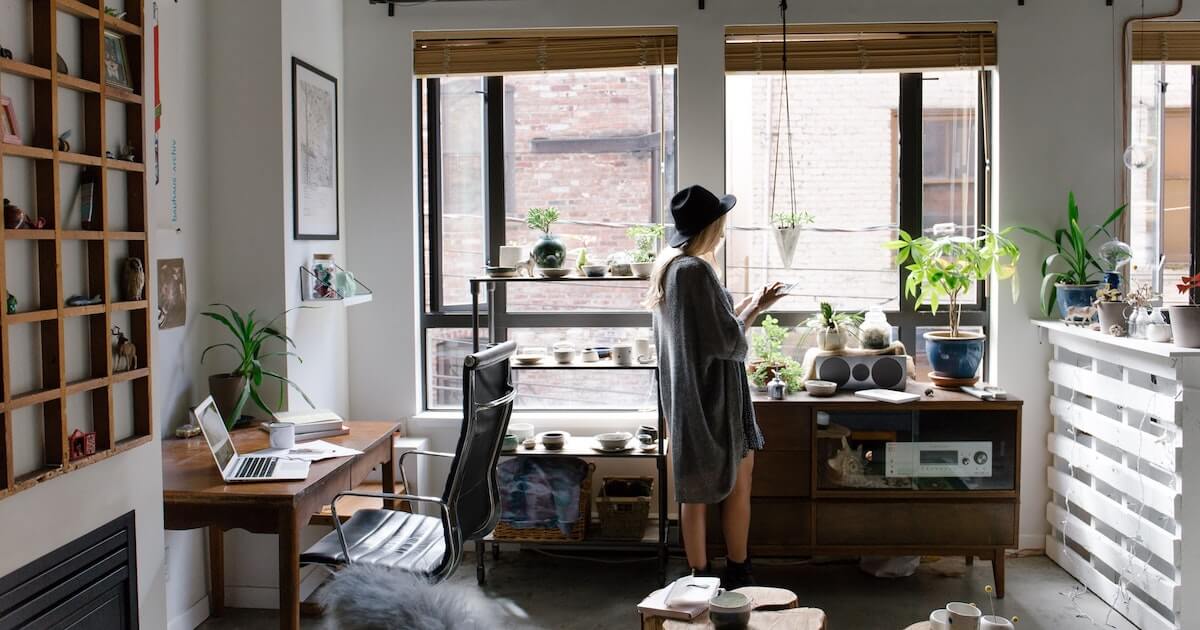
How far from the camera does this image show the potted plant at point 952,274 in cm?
406

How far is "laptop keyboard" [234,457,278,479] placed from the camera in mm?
3000

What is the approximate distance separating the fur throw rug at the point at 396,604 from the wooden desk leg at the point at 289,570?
137 centimetres

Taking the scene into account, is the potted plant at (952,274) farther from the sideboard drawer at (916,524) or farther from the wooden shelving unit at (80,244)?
the wooden shelving unit at (80,244)

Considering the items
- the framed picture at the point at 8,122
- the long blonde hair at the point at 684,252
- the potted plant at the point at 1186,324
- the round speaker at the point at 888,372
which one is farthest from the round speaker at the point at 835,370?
the framed picture at the point at 8,122

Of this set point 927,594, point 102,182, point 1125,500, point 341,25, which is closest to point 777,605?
point 927,594

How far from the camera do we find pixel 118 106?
240 centimetres

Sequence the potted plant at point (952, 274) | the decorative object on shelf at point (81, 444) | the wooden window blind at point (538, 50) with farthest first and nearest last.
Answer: the wooden window blind at point (538, 50), the potted plant at point (952, 274), the decorative object on shelf at point (81, 444)

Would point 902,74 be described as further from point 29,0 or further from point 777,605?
point 29,0

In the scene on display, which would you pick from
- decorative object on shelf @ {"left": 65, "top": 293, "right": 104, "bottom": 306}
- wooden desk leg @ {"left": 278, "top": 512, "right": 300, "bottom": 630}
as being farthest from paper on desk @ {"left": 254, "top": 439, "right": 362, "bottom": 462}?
decorative object on shelf @ {"left": 65, "top": 293, "right": 104, "bottom": 306}

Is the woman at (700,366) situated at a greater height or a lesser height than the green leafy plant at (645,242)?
lesser

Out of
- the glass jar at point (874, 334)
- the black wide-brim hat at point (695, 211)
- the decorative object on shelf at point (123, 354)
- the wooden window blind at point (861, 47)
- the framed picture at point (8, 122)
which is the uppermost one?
the wooden window blind at point (861, 47)

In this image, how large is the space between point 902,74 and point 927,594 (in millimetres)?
2285

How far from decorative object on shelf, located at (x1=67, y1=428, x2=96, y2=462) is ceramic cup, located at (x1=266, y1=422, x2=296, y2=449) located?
1066mm

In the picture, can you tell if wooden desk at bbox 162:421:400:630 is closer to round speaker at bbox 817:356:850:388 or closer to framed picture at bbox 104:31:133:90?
framed picture at bbox 104:31:133:90
